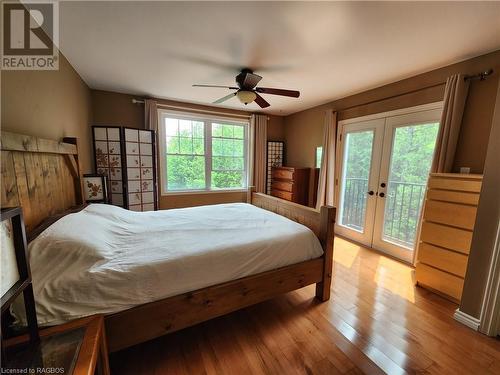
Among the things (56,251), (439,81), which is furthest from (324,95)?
(56,251)

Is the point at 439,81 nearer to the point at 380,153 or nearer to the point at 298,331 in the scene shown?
the point at 380,153

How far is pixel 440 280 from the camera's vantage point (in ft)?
6.75

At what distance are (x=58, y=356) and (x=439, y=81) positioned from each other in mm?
3803

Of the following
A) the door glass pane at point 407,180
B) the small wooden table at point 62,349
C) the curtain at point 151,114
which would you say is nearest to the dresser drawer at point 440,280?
the door glass pane at point 407,180

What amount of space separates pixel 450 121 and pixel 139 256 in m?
3.18

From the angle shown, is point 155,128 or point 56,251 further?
point 155,128

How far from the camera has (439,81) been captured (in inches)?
92.0

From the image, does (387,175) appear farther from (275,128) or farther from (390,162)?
(275,128)

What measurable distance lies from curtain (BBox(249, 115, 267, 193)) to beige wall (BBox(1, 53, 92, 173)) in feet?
8.99

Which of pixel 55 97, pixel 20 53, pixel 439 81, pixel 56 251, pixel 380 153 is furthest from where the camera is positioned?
pixel 380 153

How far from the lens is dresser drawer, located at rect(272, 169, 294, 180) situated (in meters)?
4.03

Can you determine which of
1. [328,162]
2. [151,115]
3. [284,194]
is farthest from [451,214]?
[151,115]

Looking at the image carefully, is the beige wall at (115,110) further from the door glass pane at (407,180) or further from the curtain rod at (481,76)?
the curtain rod at (481,76)

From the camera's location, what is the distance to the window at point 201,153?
3.75m
